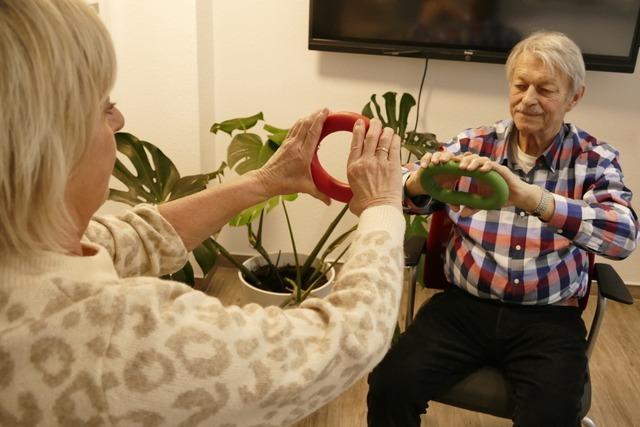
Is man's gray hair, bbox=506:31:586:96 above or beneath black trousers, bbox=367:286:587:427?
above

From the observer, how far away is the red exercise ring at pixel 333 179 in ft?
3.79

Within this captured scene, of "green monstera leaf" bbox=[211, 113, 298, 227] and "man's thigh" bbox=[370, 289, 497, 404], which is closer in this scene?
"man's thigh" bbox=[370, 289, 497, 404]

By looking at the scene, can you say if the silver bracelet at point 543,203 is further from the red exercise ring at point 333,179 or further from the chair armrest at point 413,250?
the red exercise ring at point 333,179

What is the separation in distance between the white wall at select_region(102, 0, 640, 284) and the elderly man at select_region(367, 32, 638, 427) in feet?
2.93

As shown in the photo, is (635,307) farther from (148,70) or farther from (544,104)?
(148,70)

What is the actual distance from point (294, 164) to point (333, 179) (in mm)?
93

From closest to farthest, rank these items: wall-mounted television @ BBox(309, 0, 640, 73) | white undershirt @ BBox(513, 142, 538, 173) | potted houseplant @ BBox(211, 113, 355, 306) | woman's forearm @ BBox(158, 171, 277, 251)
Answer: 1. woman's forearm @ BBox(158, 171, 277, 251)
2. white undershirt @ BBox(513, 142, 538, 173)
3. potted houseplant @ BBox(211, 113, 355, 306)
4. wall-mounted television @ BBox(309, 0, 640, 73)

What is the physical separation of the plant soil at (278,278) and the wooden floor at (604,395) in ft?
1.42

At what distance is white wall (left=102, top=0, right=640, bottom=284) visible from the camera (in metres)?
2.39

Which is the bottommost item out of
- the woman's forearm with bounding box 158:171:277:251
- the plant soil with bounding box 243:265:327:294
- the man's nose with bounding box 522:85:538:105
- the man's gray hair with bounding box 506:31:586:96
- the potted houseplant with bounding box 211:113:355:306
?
the plant soil with bounding box 243:265:327:294

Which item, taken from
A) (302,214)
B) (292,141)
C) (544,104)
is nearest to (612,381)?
(544,104)

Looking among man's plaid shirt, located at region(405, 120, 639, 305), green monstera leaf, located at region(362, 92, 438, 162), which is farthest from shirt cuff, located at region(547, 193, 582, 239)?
green monstera leaf, located at region(362, 92, 438, 162)

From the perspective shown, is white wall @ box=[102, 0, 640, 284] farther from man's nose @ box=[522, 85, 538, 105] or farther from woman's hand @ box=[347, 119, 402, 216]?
woman's hand @ box=[347, 119, 402, 216]

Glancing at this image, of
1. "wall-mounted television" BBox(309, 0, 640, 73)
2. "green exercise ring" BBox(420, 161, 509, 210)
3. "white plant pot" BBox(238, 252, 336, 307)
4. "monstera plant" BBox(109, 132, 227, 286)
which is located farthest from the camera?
"wall-mounted television" BBox(309, 0, 640, 73)
